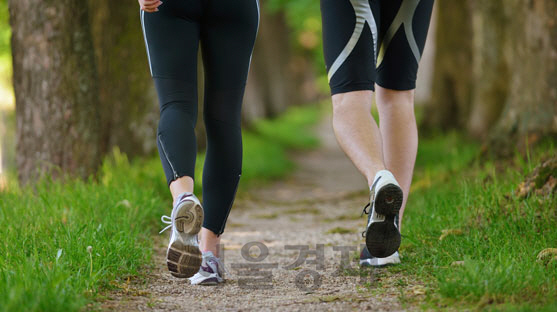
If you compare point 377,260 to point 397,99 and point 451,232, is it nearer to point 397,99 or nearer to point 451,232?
point 451,232

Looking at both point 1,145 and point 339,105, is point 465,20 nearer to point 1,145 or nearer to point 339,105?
point 339,105

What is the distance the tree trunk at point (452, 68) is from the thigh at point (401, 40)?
313 inches

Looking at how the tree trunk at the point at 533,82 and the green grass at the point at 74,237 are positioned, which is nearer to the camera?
the green grass at the point at 74,237

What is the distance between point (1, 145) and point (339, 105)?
13571 millimetres

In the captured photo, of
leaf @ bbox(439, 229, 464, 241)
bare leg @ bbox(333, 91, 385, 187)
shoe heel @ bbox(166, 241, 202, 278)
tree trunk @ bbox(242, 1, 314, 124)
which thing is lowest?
tree trunk @ bbox(242, 1, 314, 124)

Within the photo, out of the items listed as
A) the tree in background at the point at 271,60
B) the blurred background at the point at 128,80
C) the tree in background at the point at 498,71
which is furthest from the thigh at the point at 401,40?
the tree in background at the point at 271,60

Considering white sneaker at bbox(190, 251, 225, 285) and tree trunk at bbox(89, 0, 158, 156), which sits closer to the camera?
white sneaker at bbox(190, 251, 225, 285)

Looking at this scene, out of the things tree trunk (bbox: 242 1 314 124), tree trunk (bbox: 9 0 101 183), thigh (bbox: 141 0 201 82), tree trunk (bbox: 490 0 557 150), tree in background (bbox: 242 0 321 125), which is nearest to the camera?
thigh (bbox: 141 0 201 82)

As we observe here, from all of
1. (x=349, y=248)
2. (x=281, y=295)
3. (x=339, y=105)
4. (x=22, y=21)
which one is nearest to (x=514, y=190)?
(x=349, y=248)

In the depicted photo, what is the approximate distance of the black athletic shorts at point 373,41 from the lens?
2887mm

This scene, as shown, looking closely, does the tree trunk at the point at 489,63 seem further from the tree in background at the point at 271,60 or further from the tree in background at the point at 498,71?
the tree in background at the point at 271,60

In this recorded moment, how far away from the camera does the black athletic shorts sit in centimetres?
289

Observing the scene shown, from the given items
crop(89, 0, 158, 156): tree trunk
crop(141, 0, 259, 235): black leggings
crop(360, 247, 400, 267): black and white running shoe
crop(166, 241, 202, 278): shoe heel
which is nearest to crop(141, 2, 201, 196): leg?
crop(141, 0, 259, 235): black leggings

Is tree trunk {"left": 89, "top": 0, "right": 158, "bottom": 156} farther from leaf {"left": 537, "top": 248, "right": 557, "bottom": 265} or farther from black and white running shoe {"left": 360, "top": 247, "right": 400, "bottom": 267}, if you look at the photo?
leaf {"left": 537, "top": 248, "right": 557, "bottom": 265}
